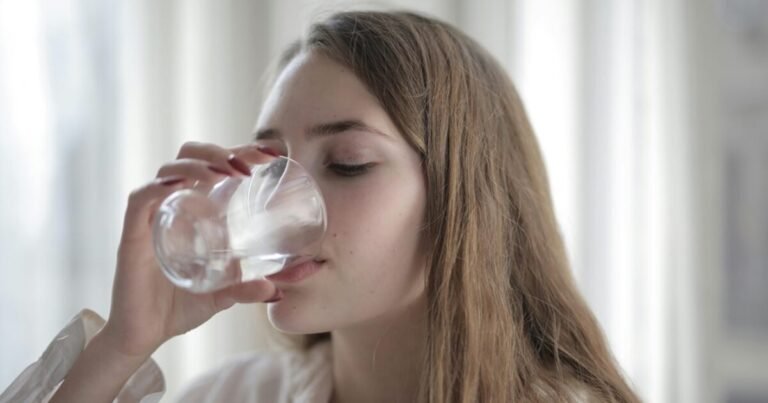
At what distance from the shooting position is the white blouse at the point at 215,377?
99 centimetres

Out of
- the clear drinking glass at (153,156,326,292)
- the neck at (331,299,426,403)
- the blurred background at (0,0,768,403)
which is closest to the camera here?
the clear drinking glass at (153,156,326,292)

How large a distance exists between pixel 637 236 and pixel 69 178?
38.0 inches

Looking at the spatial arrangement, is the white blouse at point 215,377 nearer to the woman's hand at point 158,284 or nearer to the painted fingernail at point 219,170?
the woman's hand at point 158,284

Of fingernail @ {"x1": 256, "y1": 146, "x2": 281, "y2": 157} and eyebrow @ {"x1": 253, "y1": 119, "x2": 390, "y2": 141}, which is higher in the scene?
eyebrow @ {"x1": 253, "y1": 119, "x2": 390, "y2": 141}

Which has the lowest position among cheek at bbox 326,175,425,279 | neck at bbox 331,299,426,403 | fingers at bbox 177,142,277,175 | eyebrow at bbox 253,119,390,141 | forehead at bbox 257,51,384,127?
neck at bbox 331,299,426,403

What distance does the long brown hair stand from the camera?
99cm

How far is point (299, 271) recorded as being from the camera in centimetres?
92

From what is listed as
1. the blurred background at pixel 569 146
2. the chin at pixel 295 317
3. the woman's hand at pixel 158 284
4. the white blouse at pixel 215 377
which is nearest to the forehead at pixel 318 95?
the woman's hand at pixel 158 284

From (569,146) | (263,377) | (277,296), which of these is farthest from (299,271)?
(569,146)

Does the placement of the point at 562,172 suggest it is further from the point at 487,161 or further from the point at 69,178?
the point at 69,178

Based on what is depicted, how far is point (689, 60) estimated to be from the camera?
1424 millimetres

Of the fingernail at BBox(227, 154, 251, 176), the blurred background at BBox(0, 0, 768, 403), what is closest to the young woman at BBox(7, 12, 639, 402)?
the fingernail at BBox(227, 154, 251, 176)

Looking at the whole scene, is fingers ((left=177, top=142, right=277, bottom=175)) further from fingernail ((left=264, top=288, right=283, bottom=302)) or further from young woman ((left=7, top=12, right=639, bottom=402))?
fingernail ((left=264, top=288, right=283, bottom=302))

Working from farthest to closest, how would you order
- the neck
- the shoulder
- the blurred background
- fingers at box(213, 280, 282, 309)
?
the blurred background
the shoulder
the neck
fingers at box(213, 280, 282, 309)
